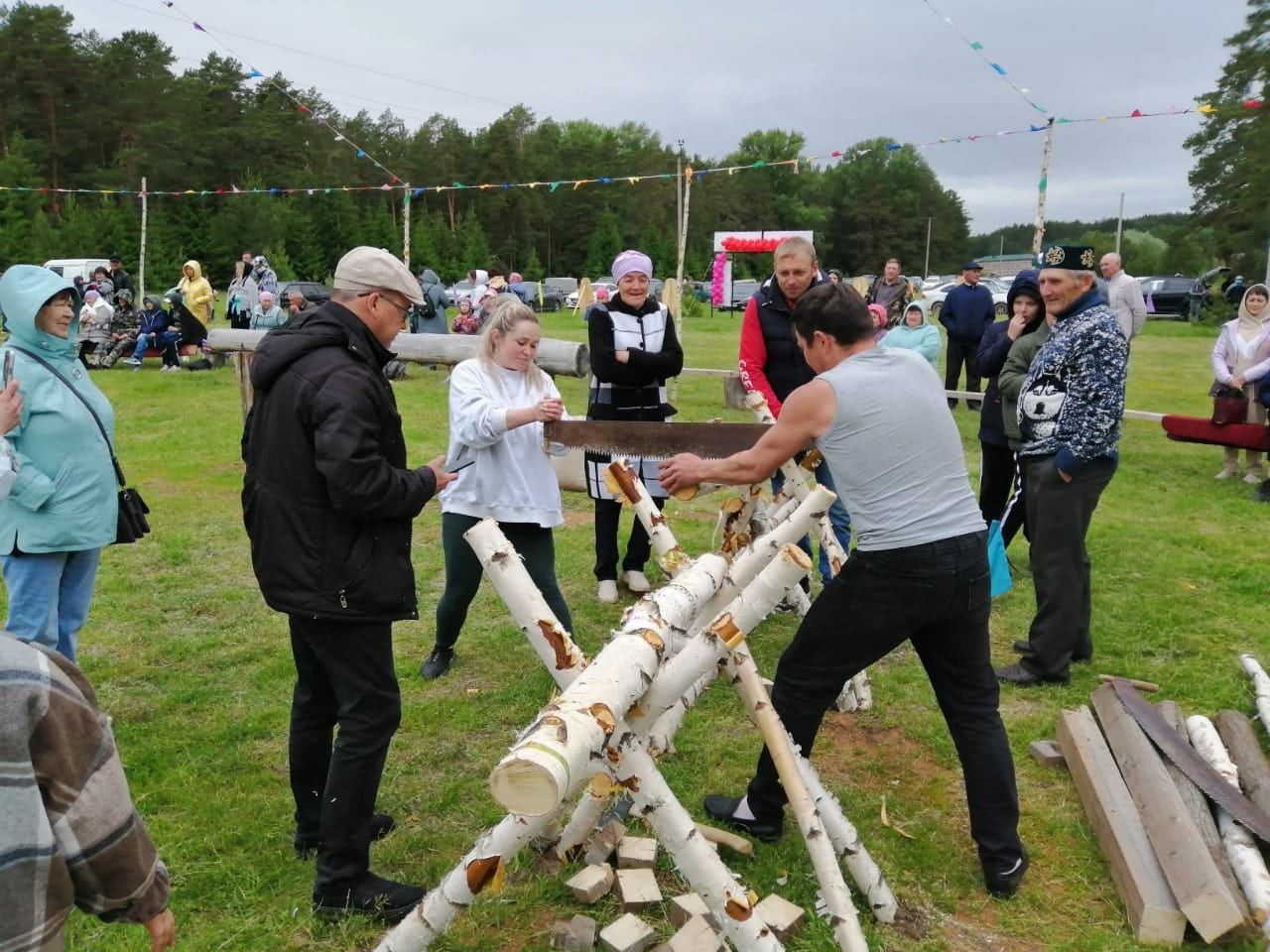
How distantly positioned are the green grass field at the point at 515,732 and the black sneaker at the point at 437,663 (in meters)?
0.08

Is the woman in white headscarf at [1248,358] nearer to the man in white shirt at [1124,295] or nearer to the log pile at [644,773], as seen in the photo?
the man in white shirt at [1124,295]

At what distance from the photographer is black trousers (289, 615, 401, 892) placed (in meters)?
2.85

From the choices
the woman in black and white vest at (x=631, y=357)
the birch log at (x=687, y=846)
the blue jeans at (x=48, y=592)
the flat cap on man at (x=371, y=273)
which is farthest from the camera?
the woman in black and white vest at (x=631, y=357)

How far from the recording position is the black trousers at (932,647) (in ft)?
9.77

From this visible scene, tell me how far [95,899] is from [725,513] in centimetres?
370

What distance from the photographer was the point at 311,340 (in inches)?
108

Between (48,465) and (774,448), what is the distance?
2852mm

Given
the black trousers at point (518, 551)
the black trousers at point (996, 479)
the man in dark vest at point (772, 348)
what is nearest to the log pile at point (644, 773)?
the black trousers at point (518, 551)

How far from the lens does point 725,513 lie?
495 cm

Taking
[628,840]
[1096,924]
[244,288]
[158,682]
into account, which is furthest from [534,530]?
[244,288]

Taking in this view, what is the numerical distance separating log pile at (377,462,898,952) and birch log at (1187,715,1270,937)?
111cm

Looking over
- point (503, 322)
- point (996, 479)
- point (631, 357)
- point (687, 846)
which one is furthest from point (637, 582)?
point (687, 846)

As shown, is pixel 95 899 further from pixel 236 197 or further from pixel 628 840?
pixel 236 197

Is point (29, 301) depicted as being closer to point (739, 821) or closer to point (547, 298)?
point (739, 821)
